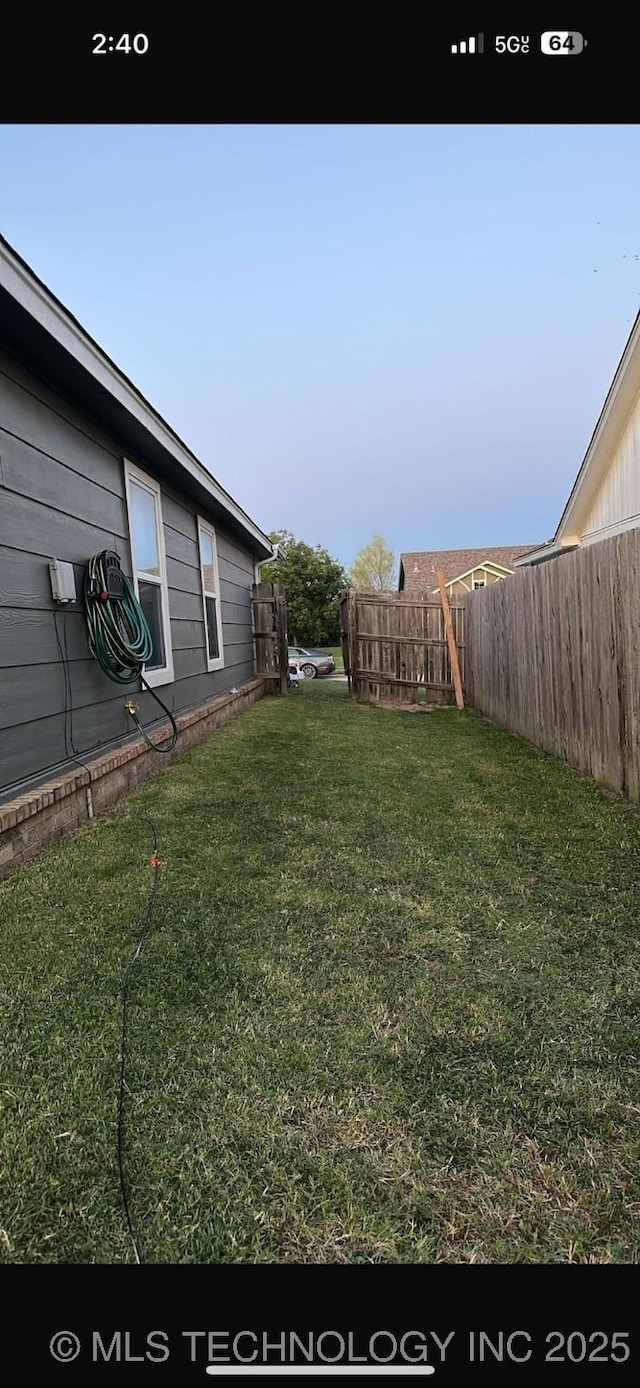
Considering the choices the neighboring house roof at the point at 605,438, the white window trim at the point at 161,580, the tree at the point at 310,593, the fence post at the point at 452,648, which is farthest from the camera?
the tree at the point at 310,593

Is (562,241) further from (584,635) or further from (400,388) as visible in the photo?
(400,388)

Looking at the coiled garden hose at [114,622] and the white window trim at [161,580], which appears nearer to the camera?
the coiled garden hose at [114,622]

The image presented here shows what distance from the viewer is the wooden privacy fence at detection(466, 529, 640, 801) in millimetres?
3246

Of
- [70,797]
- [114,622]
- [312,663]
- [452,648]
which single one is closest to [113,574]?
[114,622]

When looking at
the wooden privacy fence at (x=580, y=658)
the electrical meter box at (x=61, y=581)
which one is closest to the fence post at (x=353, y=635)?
the wooden privacy fence at (x=580, y=658)

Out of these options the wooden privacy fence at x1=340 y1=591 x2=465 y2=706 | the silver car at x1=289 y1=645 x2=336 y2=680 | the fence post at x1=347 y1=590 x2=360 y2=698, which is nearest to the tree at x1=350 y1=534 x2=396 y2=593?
the silver car at x1=289 y1=645 x2=336 y2=680

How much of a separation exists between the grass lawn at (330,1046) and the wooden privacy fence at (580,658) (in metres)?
0.73

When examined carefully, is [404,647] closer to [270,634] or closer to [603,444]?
[270,634]

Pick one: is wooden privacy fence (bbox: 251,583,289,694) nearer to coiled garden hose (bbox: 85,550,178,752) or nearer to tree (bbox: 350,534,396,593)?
coiled garden hose (bbox: 85,550,178,752)
